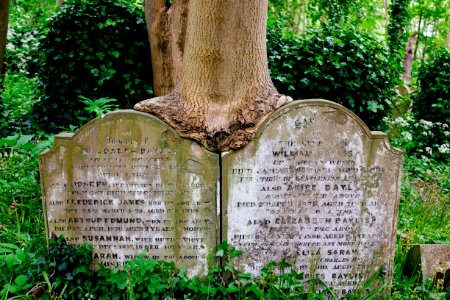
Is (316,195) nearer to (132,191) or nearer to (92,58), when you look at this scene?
(132,191)

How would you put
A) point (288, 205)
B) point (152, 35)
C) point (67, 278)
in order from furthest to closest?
1. point (152, 35)
2. point (288, 205)
3. point (67, 278)

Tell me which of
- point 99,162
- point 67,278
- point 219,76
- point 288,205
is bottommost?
point 67,278

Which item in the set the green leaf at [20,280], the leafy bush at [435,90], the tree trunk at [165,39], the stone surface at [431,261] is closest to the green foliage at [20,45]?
the tree trunk at [165,39]

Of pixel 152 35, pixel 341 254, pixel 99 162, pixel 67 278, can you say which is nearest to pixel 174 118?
pixel 99 162

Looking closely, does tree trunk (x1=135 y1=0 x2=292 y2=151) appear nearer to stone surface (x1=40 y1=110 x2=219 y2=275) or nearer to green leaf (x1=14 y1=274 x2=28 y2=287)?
stone surface (x1=40 y1=110 x2=219 y2=275)

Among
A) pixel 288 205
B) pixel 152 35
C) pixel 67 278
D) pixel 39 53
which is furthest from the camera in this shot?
pixel 39 53

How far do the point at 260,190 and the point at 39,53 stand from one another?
466 centimetres

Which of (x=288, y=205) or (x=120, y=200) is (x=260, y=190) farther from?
(x=120, y=200)

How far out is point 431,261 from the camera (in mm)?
3516

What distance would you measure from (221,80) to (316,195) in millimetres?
1188

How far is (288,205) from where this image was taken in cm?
338

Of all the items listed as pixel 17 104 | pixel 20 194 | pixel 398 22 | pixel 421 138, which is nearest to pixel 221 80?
pixel 20 194

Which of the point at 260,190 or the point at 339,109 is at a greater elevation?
the point at 339,109

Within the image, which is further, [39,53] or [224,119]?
[39,53]
